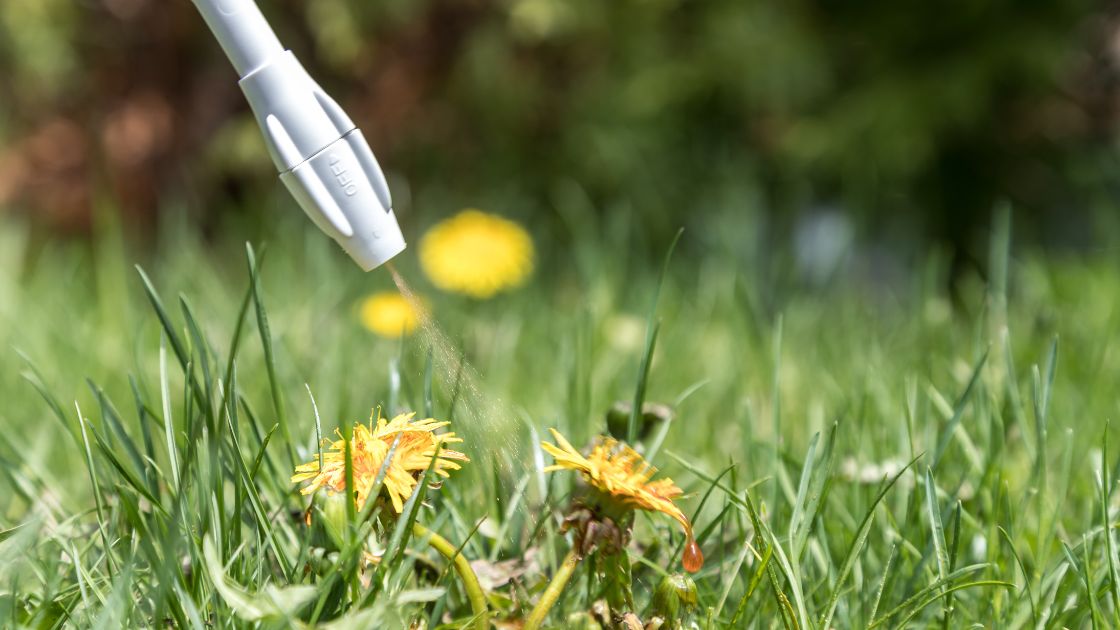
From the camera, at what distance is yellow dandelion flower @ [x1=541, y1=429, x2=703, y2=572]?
0.77 m

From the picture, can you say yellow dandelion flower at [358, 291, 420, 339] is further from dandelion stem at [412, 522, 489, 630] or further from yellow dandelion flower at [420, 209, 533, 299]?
dandelion stem at [412, 522, 489, 630]

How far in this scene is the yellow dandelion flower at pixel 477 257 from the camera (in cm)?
224

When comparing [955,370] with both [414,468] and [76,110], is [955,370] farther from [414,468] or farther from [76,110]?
[76,110]

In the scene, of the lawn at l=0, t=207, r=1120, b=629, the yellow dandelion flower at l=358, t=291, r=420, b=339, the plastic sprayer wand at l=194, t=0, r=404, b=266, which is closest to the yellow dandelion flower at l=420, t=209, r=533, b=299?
the lawn at l=0, t=207, r=1120, b=629

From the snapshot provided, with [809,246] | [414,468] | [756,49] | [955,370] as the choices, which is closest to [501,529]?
[414,468]

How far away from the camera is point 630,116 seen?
3.07m

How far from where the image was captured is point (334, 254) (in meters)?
2.58

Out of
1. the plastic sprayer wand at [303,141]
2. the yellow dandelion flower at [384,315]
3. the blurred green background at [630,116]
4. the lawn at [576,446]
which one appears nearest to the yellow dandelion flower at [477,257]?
the lawn at [576,446]

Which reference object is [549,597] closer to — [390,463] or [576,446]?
[390,463]

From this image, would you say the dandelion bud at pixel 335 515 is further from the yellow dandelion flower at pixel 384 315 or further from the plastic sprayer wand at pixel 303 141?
the yellow dandelion flower at pixel 384 315

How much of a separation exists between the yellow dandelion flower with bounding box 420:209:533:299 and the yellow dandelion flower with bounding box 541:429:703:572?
1422mm

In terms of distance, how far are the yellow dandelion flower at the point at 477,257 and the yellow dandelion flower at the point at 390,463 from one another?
1.43 metres

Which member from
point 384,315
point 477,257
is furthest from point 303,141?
point 477,257

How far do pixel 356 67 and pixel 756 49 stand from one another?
1288mm
